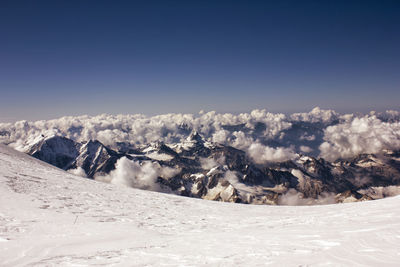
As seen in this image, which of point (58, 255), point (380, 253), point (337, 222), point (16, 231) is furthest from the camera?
point (337, 222)

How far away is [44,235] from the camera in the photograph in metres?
10.4

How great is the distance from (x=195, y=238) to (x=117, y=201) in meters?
9.57

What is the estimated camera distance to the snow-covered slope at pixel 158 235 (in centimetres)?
819

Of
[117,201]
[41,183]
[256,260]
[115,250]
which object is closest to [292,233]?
[256,260]

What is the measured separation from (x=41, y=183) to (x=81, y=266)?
14.4 m

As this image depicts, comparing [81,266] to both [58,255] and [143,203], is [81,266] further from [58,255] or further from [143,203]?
[143,203]

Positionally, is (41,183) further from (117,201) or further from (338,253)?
(338,253)

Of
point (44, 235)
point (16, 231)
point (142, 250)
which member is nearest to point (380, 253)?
point (142, 250)

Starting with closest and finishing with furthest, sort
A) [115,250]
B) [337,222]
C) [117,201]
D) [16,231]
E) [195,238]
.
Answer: [115,250], [16,231], [195,238], [337,222], [117,201]

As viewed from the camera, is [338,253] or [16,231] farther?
[16,231]

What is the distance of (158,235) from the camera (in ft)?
40.5

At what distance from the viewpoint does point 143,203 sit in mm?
19312

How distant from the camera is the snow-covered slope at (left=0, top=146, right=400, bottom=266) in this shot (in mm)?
8188

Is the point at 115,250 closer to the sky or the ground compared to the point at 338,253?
closer to the ground
